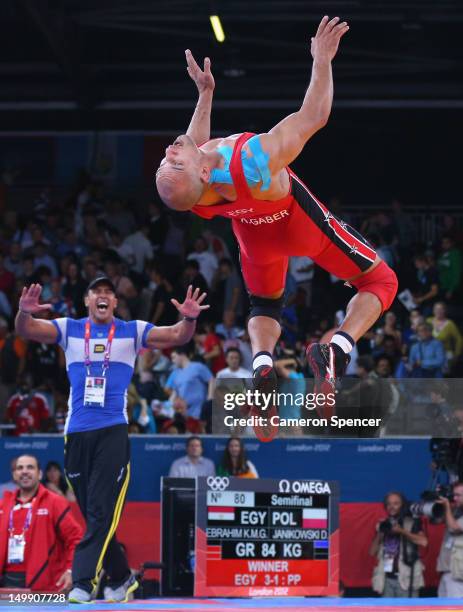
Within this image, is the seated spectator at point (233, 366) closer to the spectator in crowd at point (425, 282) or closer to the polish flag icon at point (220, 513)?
the polish flag icon at point (220, 513)

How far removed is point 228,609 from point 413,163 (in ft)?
45.4

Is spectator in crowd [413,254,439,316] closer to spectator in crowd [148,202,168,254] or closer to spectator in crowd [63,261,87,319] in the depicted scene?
spectator in crowd [148,202,168,254]

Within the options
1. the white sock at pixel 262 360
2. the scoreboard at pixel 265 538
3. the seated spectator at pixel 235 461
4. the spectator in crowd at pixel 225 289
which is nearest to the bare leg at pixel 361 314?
the white sock at pixel 262 360

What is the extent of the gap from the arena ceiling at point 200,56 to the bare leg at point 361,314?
957cm


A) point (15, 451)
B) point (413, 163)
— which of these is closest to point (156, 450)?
point (15, 451)

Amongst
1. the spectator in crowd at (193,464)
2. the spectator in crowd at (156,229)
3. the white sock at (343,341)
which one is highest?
the spectator in crowd at (156,229)

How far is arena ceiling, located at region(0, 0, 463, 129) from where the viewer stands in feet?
54.4

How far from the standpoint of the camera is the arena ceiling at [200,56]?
54.4 feet

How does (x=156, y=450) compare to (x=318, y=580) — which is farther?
(x=156, y=450)

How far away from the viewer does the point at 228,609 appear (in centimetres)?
781

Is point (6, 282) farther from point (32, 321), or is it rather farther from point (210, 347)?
point (32, 321)

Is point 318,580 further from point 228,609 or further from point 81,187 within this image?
point 81,187

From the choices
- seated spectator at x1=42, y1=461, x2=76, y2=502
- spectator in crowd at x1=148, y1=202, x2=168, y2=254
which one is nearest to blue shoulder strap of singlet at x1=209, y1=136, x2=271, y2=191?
seated spectator at x1=42, y1=461, x2=76, y2=502

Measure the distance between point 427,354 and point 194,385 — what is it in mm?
2558
